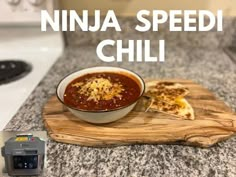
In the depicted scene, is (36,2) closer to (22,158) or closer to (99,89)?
(99,89)

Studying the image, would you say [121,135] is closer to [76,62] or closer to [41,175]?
[41,175]

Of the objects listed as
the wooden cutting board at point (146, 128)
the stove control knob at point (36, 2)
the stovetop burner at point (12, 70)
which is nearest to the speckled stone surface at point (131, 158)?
the wooden cutting board at point (146, 128)

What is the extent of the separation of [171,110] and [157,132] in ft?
0.28

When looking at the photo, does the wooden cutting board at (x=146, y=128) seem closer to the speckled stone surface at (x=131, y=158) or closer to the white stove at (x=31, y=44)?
the speckled stone surface at (x=131, y=158)

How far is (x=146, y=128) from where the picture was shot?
0.65 m

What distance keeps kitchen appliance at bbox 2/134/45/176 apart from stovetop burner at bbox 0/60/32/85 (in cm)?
36

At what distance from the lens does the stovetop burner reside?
0.91 meters

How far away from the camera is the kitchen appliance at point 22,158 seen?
0.56m

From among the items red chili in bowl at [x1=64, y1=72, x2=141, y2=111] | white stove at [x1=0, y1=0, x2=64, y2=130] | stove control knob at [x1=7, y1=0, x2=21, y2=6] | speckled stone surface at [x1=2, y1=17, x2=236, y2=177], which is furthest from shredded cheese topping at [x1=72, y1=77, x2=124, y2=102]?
stove control knob at [x1=7, y1=0, x2=21, y2=6]

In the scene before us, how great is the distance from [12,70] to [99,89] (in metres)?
0.40

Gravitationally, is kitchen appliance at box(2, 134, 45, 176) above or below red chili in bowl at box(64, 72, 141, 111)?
below

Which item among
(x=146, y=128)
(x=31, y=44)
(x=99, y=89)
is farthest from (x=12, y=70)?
(x=146, y=128)

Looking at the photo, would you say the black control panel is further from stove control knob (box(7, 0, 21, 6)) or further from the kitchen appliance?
stove control knob (box(7, 0, 21, 6))

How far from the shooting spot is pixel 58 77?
36.3 inches
